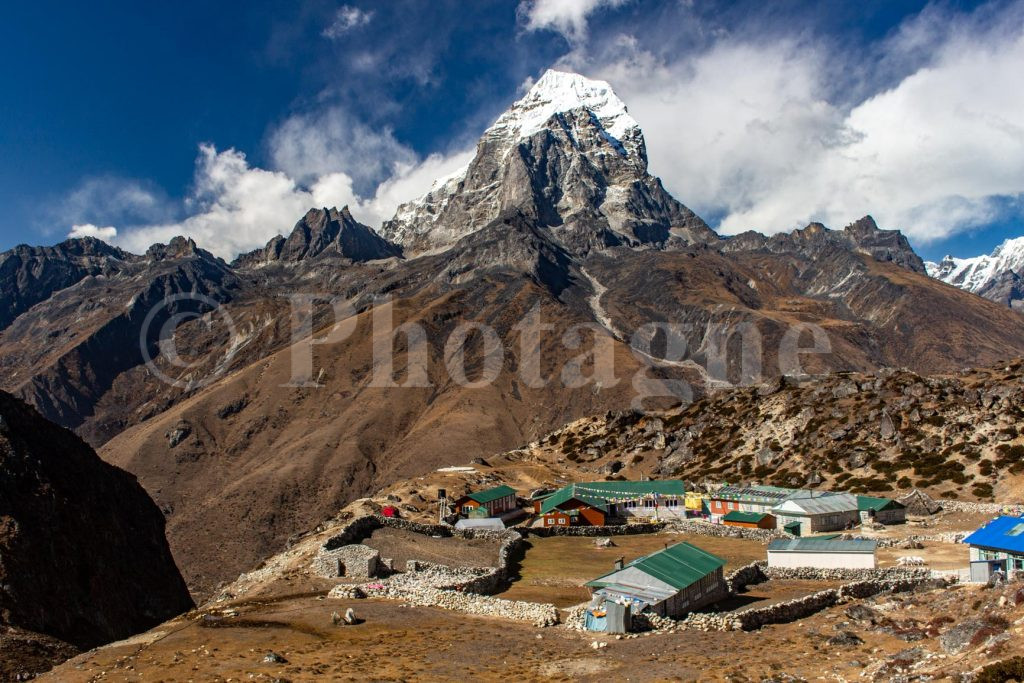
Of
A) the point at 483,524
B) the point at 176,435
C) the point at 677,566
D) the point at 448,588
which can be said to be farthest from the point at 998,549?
the point at 176,435

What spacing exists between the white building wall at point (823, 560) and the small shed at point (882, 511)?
64.4 feet

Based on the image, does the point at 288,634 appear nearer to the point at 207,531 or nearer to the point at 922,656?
the point at 922,656

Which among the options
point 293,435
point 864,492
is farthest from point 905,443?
point 293,435

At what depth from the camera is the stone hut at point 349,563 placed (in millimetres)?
41500

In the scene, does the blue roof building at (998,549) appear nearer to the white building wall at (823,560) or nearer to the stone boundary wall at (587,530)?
the white building wall at (823,560)

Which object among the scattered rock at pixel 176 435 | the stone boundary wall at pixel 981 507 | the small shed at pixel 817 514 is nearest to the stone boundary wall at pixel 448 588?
the small shed at pixel 817 514

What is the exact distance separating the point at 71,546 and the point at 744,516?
49.2 m

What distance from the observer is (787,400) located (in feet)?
325

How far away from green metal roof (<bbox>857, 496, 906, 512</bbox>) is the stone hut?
3994 centimetres

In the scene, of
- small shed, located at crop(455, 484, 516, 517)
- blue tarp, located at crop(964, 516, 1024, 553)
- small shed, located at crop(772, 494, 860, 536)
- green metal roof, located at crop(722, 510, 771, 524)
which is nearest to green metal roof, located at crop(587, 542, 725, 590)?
blue tarp, located at crop(964, 516, 1024, 553)

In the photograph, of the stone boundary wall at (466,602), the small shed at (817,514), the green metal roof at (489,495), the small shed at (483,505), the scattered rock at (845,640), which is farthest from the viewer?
the green metal roof at (489,495)

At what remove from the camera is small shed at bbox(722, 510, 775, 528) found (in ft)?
203

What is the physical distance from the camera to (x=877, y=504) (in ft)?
200

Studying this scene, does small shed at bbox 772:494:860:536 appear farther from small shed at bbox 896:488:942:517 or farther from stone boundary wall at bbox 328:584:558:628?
stone boundary wall at bbox 328:584:558:628
